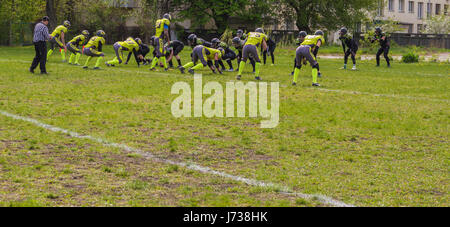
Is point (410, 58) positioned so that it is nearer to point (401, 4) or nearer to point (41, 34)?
point (41, 34)

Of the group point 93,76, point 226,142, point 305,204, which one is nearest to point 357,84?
point 93,76

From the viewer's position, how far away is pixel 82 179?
252 inches

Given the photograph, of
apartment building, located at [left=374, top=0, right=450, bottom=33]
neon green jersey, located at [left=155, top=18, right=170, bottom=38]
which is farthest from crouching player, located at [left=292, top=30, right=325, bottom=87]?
apartment building, located at [left=374, top=0, right=450, bottom=33]

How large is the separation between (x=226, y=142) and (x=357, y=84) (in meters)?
10.8

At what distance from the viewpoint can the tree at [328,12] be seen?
5822cm

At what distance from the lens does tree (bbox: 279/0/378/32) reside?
5822 centimetres

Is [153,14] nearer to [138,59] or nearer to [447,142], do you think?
[138,59]

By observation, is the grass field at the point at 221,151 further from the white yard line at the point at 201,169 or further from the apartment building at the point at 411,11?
the apartment building at the point at 411,11

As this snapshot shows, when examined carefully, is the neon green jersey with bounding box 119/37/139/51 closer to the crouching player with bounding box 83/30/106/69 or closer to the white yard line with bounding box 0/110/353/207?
the crouching player with bounding box 83/30/106/69

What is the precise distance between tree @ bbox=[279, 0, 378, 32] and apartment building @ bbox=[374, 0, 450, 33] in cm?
1749

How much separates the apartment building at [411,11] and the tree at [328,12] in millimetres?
17486

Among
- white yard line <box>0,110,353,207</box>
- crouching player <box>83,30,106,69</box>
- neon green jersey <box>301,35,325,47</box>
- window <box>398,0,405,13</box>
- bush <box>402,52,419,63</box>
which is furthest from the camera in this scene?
window <box>398,0,405,13</box>

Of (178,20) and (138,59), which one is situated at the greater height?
(178,20)

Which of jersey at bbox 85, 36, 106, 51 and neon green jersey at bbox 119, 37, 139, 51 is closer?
jersey at bbox 85, 36, 106, 51
